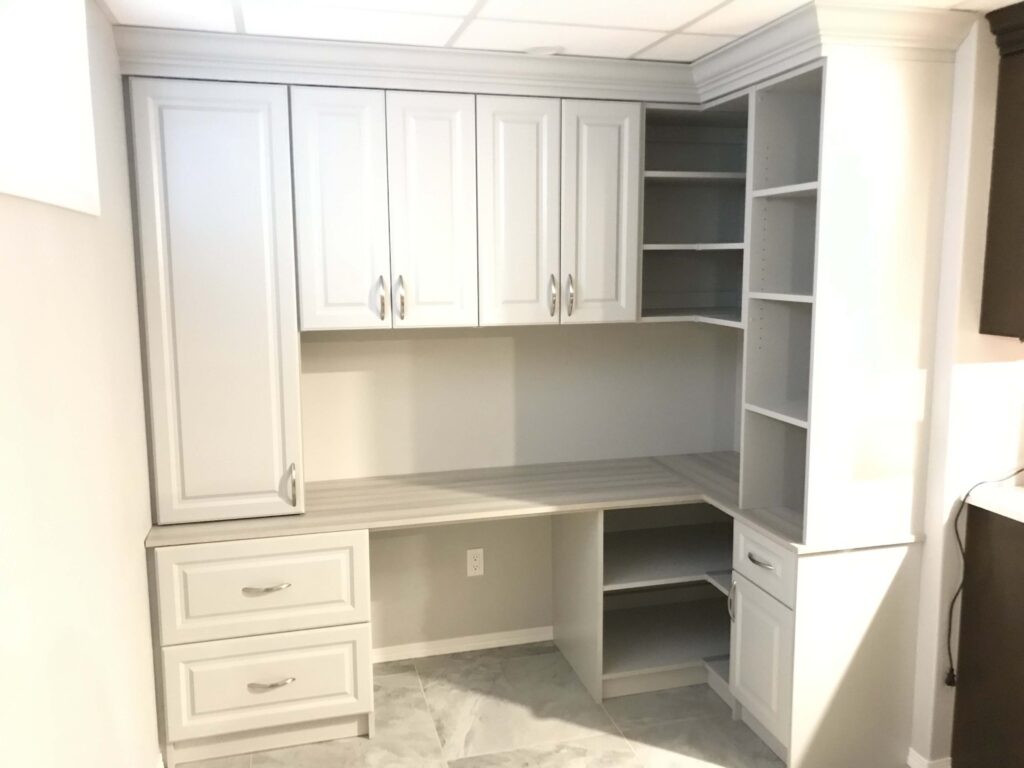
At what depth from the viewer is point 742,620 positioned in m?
2.79

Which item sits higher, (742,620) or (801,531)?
(801,531)

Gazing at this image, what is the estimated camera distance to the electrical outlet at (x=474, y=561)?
3396 millimetres

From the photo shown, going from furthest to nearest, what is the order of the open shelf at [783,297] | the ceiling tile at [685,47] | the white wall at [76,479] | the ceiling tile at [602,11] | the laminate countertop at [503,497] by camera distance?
the laminate countertop at [503,497]
the ceiling tile at [685,47]
the open shelf at [783,297]
the ceiling tile at [602,11]
the white wall at [76,479]

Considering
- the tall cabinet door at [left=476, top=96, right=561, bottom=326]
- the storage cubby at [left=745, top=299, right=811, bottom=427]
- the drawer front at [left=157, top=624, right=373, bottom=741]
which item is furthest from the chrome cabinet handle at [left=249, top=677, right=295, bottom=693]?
the storage cubby at [left=745, top=299, right=811, bottom=427]

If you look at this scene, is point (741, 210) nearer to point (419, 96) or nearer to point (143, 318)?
point (419, 96)

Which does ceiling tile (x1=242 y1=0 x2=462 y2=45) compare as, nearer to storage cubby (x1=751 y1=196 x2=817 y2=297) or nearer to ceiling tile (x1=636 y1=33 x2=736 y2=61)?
ceiling tile (x1=636 y1=33 x2=736 y2=61)

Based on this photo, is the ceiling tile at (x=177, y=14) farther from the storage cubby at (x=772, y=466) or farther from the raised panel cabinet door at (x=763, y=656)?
the raised panel cabinet door at (x=763, y=656)

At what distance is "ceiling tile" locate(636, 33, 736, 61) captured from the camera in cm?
256

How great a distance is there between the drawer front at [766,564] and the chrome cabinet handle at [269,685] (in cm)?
150

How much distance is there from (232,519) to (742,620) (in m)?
1.70

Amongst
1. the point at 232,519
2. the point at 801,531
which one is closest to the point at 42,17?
the point at 232,519

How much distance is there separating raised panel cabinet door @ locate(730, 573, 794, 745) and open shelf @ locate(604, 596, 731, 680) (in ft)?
1.04

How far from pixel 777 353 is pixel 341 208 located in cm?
149

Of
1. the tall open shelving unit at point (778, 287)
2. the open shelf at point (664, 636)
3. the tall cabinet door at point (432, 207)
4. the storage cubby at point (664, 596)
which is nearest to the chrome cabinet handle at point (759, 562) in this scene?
the tall open shelving unit at point (778, 287)
